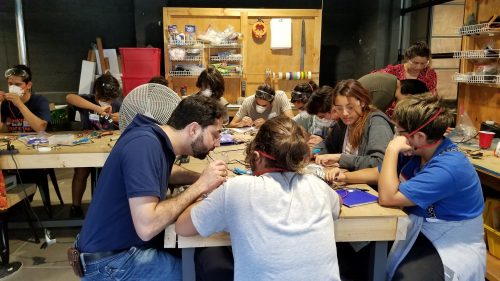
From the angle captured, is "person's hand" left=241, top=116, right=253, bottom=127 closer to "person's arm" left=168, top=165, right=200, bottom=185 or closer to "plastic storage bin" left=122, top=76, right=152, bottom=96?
"plastic storage bin" left=122, top=76, right=152, bottom=96

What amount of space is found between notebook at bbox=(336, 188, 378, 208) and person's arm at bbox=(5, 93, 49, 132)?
2.72 meters

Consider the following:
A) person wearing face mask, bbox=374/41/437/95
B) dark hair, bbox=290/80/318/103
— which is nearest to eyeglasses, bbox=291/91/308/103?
dark hair, bbox=290/80/318/103

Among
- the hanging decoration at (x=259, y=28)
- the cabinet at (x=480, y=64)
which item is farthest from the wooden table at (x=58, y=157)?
the cabinet at (x=480, y=64)

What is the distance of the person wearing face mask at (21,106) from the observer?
3.32 metres

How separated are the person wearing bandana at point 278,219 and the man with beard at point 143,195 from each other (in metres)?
0.16

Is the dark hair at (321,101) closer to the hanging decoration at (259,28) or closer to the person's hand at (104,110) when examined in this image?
the person's hand at (104,110)

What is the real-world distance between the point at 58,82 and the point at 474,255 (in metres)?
5.74

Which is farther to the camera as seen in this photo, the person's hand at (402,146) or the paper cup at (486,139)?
the paper cup at (486,139)

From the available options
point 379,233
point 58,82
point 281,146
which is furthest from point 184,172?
point 58,82

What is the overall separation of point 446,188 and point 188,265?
1.02 metres

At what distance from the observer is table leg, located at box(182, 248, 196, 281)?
1504mm

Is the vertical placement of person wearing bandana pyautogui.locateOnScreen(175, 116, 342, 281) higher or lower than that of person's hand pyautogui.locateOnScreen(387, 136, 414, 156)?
lower

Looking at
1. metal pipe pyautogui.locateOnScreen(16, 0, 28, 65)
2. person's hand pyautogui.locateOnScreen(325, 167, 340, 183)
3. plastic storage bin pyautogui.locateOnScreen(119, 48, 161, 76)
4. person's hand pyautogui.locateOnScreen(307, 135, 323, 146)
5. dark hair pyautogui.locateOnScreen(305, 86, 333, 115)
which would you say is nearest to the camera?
person's hand pyautogui.locateOnScreen(325, 167, 340, 183)

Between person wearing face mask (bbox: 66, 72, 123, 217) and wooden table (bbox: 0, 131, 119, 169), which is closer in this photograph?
wooden table (bbox: 0, 131, 119, 169)
